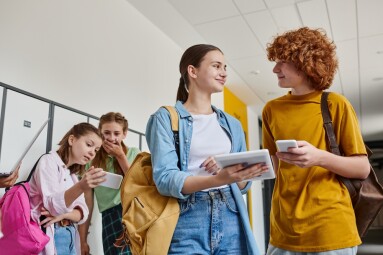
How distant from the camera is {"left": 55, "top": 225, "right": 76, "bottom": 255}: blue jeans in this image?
Answer: 2123mm

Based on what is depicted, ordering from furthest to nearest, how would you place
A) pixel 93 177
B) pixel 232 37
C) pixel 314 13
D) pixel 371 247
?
pixel 371 247, pixel 232 37, pixel 314 13, pixel 93 177

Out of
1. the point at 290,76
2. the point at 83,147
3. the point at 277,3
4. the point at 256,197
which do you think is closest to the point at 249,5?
the point at 277,3

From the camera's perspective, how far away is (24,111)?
95.3 inches

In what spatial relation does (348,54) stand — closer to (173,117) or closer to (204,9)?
(204,9)

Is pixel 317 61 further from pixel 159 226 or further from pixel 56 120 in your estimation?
pixel 56 120

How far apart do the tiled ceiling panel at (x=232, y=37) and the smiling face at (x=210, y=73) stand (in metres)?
2.82

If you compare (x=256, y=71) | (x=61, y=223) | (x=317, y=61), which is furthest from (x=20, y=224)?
(x=256, y=71)

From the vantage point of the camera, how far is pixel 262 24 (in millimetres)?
4410

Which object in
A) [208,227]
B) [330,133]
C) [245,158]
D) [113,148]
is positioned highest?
[113,148]

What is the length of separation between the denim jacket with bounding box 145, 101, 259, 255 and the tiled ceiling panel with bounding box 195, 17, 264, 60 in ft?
10.1

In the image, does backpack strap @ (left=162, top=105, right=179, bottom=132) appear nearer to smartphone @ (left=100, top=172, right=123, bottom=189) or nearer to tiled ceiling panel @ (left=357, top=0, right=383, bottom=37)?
smartphone @ (left=100, top=172, right=123, bottom=189)

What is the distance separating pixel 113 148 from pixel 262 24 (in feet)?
8.27

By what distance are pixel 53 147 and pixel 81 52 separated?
834mm

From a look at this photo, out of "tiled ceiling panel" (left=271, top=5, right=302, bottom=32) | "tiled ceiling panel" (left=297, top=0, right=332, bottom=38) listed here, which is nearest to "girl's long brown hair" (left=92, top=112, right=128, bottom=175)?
"tiled ceiling panel" (left=271, top=5, right=302, bottom=32)
